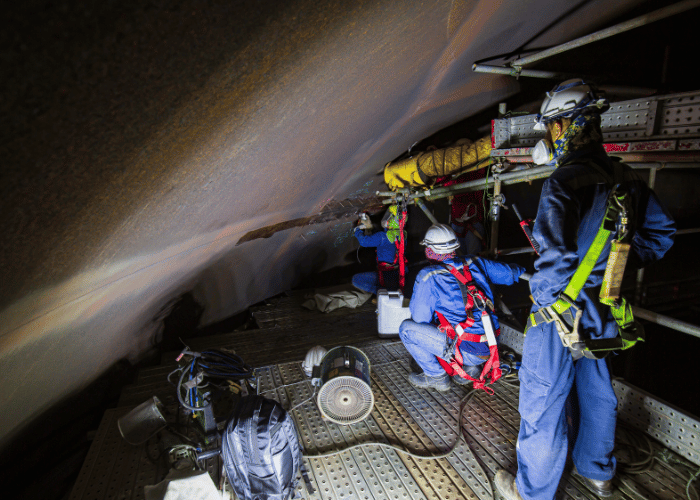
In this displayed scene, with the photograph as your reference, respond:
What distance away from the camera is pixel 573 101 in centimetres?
214

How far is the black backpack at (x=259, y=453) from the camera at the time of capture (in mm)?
2293

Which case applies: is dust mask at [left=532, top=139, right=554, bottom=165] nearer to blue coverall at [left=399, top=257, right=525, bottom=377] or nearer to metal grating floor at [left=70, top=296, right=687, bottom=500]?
blue coverall at [left=399, top=257, right=525, bottom=377]

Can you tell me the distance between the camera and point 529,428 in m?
2.11

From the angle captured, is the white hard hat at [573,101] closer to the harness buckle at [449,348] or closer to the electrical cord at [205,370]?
the harness buckle at [449,348]

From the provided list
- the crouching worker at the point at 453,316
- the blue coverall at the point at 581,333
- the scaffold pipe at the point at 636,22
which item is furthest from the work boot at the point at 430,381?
the scaffold pipe at the point at 636,22

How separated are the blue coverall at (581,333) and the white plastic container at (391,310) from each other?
2.42m

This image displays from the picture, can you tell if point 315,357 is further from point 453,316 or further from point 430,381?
point 453,316

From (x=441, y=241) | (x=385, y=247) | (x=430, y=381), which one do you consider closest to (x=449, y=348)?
(x=430, y=381)

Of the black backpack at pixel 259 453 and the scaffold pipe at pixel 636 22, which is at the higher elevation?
the scaffold pipe at pixel 636 22

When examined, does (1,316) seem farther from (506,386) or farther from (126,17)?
(506,386)

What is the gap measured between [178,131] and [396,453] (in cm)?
285

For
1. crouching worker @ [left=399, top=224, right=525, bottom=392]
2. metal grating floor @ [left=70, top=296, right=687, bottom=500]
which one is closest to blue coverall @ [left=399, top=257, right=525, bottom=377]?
crouching worker @ [left=399, top=224, right=525, bottom=392]

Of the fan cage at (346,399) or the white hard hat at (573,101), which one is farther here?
A: the fan cage at (346,399)

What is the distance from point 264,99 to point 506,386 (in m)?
3.57
